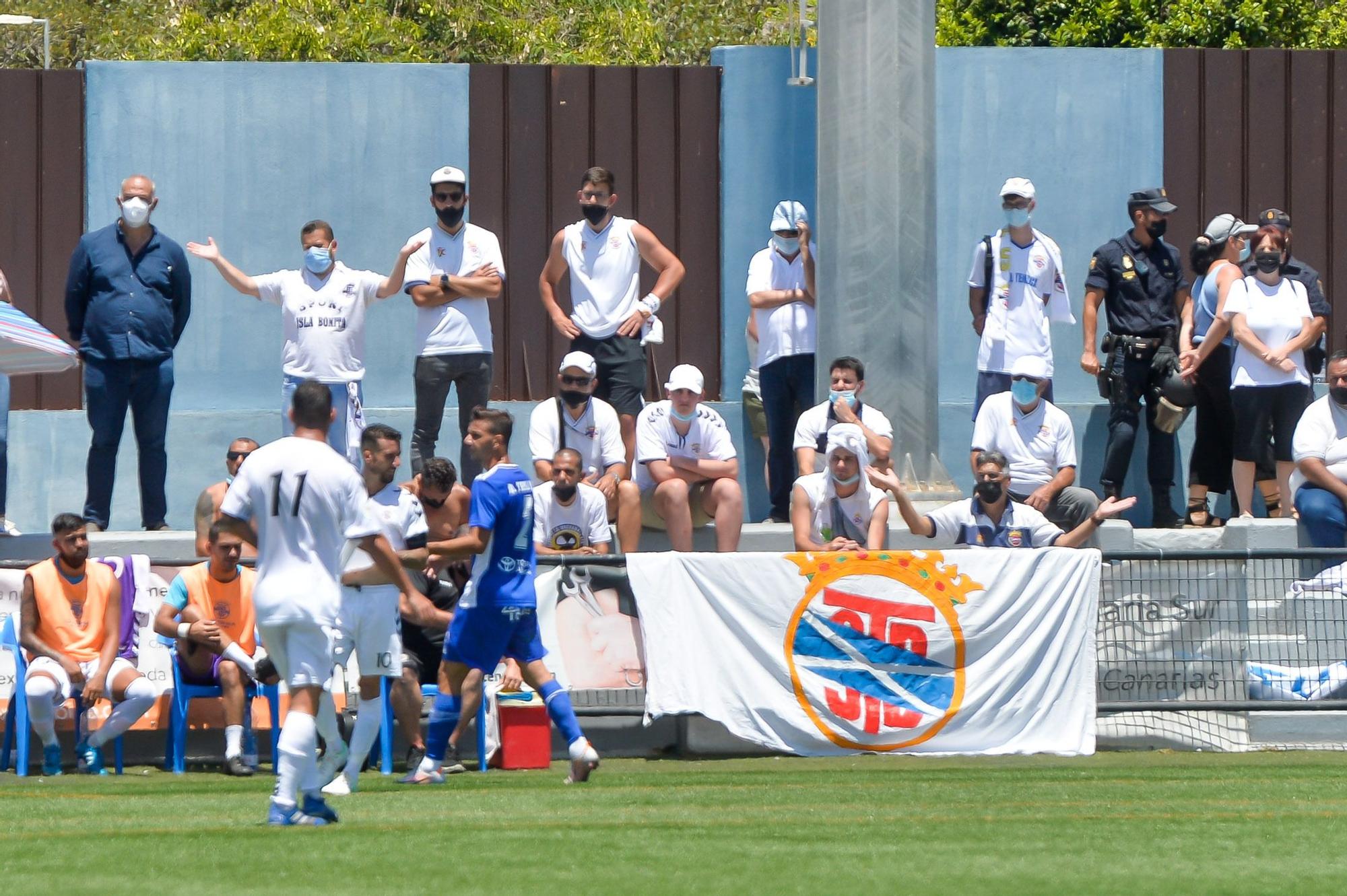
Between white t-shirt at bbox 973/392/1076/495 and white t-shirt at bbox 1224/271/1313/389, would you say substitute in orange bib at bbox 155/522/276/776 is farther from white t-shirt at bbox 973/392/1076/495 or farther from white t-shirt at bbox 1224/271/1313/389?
white t-shirt at bbox 1224/271/1313/389

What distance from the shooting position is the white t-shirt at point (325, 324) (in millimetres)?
13219

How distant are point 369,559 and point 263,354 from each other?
6.84 meters

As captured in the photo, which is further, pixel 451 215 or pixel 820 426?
pixel 451 215

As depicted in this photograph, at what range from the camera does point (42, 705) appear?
35.6 ft

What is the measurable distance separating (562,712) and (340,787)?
116 cm

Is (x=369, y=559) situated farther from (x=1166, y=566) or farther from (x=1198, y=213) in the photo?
(x=1198, y=213)

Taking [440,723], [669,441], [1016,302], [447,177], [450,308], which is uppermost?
[447,177]

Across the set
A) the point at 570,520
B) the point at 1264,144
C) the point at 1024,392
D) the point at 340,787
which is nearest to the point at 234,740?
the point at 340,787

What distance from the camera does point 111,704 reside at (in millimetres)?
11375

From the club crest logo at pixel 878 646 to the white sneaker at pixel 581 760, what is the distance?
1978mm

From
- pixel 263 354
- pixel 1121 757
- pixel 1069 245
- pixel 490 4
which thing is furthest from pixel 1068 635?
pixel 490 4

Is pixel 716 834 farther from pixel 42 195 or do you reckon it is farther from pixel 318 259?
pixel 42 195

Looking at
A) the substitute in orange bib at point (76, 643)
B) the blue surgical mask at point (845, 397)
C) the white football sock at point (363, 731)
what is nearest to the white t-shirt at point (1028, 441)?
the blue surgical mask at point (845, 397)

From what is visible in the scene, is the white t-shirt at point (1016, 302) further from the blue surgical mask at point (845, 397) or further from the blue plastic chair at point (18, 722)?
the blue plastic chair at point (18, 722)
